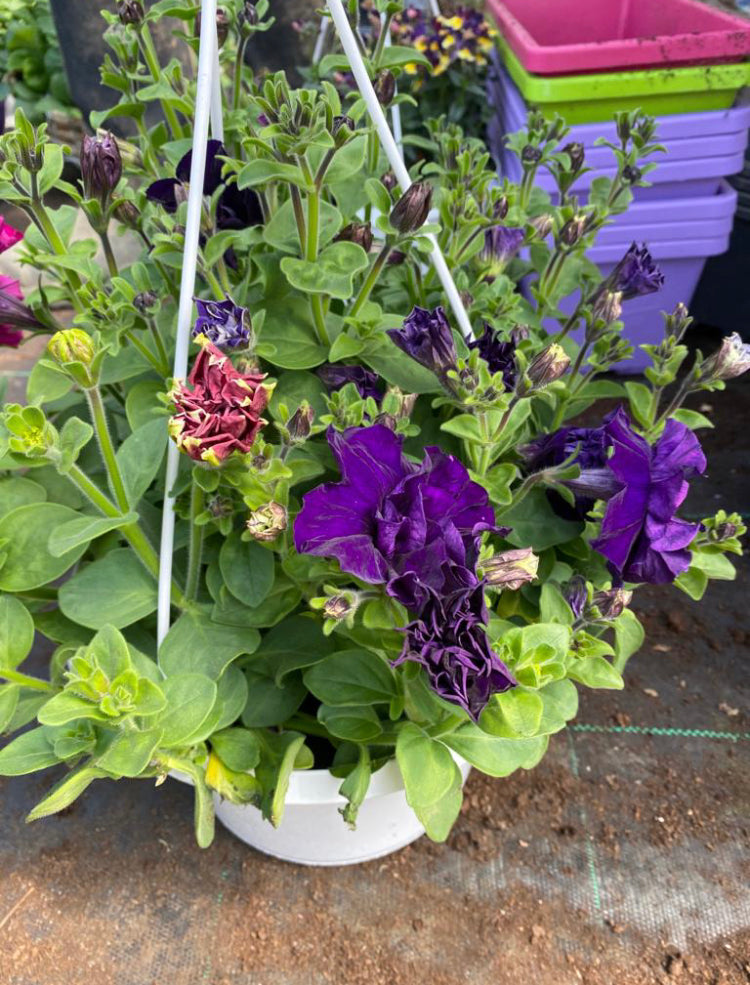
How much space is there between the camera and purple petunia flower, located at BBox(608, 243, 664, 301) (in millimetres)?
867

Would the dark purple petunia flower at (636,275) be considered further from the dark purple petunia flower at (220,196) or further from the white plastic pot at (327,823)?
the white plastic pot at (327,823)

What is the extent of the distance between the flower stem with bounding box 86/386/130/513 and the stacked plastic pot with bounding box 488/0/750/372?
4.15 feet

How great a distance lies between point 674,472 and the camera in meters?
0.65

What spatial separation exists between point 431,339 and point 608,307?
0.27 metres

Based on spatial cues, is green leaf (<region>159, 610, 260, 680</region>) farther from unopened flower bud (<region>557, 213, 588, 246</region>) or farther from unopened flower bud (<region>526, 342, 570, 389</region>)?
unopened flower bud (<region>557, 213, 588, 246</region>)

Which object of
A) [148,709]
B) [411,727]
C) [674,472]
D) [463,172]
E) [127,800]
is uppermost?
[463,172]

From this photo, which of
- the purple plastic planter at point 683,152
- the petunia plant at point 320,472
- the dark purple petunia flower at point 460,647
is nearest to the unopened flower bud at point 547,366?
the petunia plant at point 320,472

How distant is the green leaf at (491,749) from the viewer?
A: 73cm

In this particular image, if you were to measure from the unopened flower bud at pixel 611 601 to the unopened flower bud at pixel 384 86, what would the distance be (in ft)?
1.90

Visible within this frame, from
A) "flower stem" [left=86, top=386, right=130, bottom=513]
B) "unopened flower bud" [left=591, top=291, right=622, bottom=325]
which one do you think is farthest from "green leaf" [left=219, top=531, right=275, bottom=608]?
"unopened flower bud" [left=591, top=291, right=622, bottom=325]

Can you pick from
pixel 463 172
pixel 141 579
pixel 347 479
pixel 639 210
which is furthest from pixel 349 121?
pixel 639 210

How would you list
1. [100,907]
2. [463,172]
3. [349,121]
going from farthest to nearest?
[100,907] < [463,172] < [349,121]

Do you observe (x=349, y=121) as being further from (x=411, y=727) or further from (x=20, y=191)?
(x=411, y=727)

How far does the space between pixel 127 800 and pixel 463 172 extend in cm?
98
